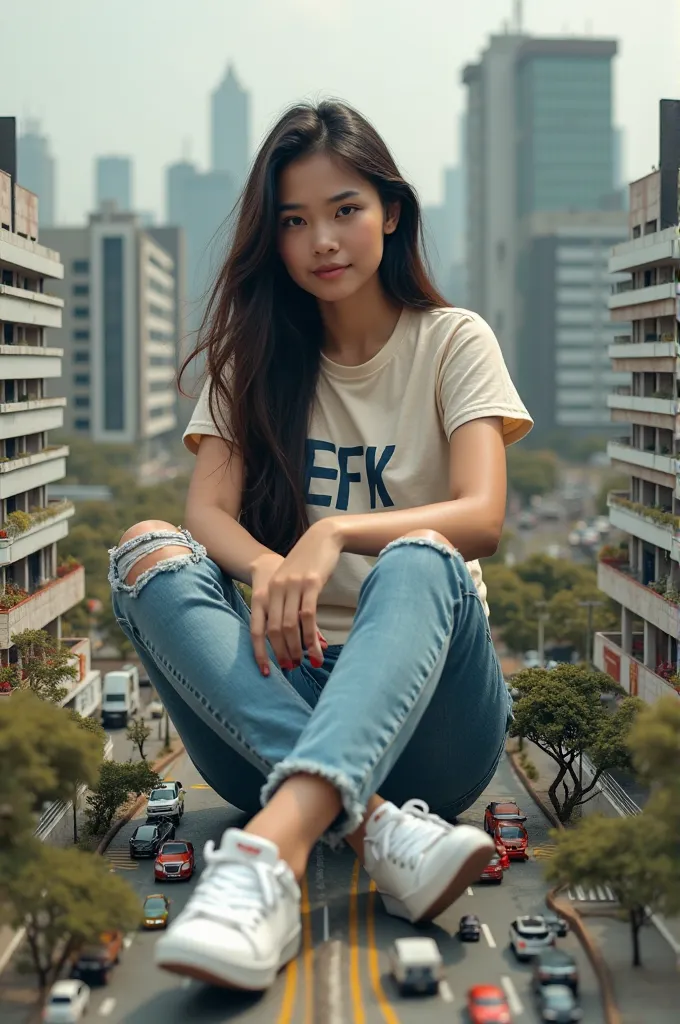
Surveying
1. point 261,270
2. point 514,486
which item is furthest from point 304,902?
point 514,486

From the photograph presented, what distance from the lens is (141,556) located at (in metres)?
4.19

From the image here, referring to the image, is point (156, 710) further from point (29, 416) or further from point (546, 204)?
point (546, 204)

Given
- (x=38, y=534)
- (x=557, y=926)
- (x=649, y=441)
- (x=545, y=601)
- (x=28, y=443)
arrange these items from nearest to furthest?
1. (x=557, y=926)
2. (x=38, y=534)
3. (x=649, y=441)
4. (x=28, y=443)
5. (x=545, y=601)

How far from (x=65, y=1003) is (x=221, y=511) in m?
1.78

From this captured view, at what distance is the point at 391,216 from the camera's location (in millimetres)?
4984

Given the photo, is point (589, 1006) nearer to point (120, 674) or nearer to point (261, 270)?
point (261, 270)

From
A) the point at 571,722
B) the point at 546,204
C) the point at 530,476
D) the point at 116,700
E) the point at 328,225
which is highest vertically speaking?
the point at 546,204

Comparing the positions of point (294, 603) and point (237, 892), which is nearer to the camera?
point (237, 892)

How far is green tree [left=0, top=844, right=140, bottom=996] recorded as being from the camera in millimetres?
3605

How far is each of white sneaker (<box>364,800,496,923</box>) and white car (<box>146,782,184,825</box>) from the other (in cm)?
173

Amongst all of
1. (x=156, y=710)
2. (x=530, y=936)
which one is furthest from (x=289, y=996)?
(x=156, y=710)

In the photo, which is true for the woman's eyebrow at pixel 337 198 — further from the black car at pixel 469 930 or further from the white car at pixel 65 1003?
the white car at pixel 65 1003

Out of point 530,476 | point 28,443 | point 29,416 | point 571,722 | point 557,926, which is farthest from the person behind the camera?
point 530,476

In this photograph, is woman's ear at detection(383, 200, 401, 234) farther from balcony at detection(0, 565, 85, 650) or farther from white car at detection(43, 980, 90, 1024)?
balcony at detection(0, 565, 85, 650)
